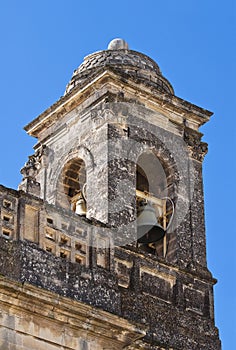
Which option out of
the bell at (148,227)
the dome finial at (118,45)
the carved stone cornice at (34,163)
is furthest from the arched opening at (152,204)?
the dome finial at (118,45)

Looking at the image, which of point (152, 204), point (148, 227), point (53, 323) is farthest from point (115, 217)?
point (53, 323)

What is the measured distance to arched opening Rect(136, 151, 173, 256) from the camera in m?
17.8

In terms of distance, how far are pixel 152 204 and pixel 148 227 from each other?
756 millimetres

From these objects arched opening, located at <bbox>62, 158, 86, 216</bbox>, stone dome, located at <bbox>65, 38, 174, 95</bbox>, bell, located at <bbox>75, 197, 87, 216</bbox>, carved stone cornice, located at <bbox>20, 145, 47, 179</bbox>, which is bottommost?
bell, located at <bbox>75, 197, 87, 216</bbox>

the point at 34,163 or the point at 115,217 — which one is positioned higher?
the point at 34,163

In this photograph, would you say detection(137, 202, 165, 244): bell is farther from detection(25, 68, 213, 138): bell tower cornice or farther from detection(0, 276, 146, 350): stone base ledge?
detection(0, 276, 146, 350): stone base ledge

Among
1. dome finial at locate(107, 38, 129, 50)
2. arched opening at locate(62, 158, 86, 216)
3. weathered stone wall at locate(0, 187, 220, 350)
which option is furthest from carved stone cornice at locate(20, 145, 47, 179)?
weathered stone wall at locate(0, 187, 220, 350)

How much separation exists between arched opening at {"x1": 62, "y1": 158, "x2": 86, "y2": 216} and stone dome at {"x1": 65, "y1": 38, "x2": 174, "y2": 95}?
1.18 m

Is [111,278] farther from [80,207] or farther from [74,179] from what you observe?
[74,179]

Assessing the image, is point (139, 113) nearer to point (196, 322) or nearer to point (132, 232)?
point (132, 232)

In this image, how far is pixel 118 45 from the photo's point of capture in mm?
19984

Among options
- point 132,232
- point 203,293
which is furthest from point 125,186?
point 203,293

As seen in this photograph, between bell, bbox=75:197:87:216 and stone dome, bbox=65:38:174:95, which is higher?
stone dome, bbox=65:38:174:95

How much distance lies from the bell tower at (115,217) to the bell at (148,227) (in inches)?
0.8
